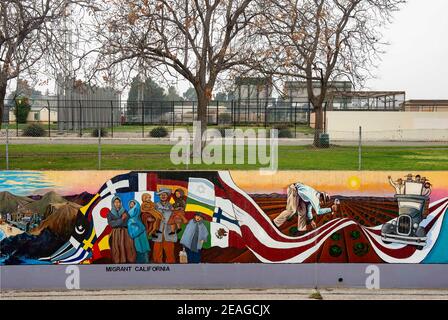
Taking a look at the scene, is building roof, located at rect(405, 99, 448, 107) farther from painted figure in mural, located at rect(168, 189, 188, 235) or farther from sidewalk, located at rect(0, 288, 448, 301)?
painted figure in mural, located at rect(168, 189, 188, 235)

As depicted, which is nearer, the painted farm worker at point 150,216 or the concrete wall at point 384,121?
the painted farm worker at point 150,216

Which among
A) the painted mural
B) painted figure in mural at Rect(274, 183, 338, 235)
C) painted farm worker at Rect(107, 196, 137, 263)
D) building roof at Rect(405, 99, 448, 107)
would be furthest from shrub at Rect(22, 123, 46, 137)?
building roof at Rect(405, 99, 448, 107)

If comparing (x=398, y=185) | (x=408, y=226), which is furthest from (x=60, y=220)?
(x=408, y=226)

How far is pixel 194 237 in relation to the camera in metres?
8.73

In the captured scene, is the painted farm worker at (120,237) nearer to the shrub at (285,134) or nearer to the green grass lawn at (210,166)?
the green grass lawn at (210,166)

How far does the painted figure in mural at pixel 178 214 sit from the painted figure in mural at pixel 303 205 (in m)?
1.56

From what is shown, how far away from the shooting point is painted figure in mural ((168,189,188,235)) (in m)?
8.76

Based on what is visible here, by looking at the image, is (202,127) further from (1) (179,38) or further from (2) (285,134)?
(2) (285,134)

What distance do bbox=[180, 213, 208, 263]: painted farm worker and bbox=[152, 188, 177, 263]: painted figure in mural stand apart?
203 mm

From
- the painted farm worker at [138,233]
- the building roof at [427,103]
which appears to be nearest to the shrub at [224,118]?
the building roof at [427,103]

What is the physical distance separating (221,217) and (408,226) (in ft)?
10.4

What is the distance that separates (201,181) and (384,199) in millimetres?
3122

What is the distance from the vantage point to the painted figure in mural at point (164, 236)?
8664mm

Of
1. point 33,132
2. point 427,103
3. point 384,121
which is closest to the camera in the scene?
point 33,132
